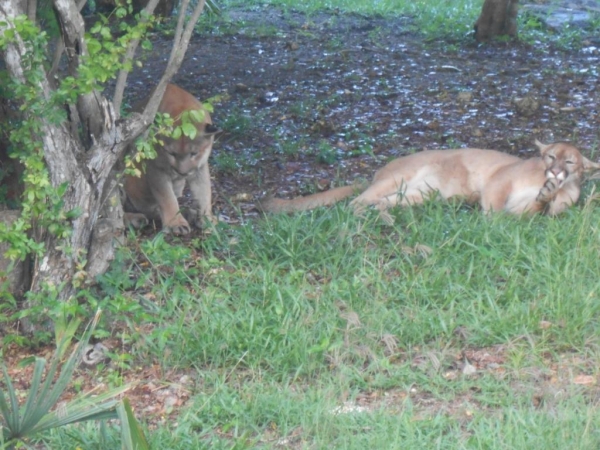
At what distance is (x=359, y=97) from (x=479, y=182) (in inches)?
122

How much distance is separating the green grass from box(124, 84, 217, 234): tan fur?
0.60 metres

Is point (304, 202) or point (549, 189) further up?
point (549, 189)

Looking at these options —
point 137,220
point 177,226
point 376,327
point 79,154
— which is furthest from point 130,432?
point 137,220

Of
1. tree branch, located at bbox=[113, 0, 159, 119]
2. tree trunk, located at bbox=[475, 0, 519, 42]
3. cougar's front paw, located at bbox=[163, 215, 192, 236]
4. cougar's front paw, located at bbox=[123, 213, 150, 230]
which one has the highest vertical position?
tree branch, located at bbox=[113, 0, 159, 119]

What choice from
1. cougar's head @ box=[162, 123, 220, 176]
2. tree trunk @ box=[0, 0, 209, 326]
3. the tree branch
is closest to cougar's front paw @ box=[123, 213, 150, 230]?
cougar's head @ box=[162, 123, 220, 176]

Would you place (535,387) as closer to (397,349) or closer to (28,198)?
(397,349)

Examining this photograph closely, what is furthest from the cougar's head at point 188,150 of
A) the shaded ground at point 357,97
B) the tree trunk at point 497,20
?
the tree trunk at point 497,20

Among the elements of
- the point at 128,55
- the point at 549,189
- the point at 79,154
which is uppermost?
the point at 128,55

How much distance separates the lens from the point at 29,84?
4.80 meters

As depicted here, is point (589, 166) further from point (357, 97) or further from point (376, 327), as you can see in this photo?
point (357, 97)

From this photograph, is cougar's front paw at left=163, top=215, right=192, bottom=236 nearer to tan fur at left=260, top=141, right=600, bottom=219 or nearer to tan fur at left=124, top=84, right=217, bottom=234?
tan fur at left=124, top=84, right=217, bottom=234

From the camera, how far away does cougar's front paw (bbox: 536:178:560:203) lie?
6.31m

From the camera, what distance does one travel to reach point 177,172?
6820 mm

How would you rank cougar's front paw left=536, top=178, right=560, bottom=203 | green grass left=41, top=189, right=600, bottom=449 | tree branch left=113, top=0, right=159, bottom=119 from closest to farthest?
green grass left=41, top=189, right=600, bottom=449 → tree branch left=113, top=0, right=159, bottom=119 → cougar's front paw left=536, top=178, right=560, bottom=203
